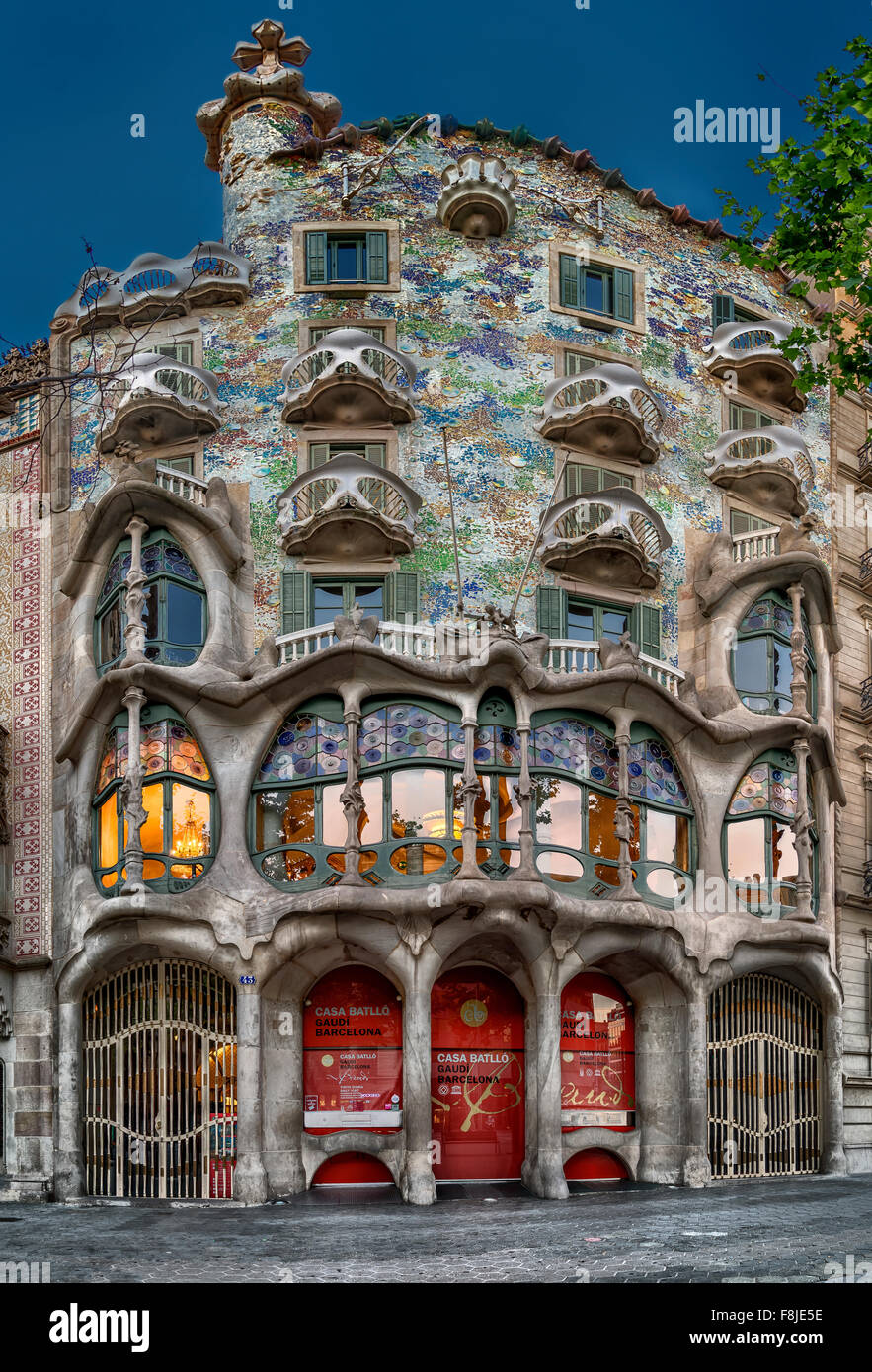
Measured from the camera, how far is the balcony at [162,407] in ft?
91.9

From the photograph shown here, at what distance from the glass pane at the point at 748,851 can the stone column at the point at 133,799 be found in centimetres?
1102

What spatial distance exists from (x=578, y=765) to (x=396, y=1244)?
403 inches

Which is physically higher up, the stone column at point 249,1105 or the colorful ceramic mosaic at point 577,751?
the colorful ceramic mosaic at point 577,751

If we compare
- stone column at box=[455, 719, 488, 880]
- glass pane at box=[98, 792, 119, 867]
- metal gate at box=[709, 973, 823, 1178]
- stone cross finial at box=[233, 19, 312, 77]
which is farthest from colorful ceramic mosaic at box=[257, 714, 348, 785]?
stone cross finial at box=[233, 19, 312, 77]

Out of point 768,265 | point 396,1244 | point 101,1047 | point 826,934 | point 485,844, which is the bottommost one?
point 396,1244

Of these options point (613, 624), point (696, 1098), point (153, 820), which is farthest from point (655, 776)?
point (153, 820)

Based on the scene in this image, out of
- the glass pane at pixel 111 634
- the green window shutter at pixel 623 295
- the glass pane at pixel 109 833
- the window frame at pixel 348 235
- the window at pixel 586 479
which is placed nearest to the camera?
the glass pane at pixel 109 833

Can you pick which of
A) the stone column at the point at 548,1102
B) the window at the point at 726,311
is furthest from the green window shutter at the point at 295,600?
the window at the point at 726,311

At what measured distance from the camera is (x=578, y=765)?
26109 millimetres

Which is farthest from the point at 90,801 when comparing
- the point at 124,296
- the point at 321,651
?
the point at 124,296

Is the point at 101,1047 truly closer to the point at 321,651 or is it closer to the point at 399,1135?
the point at 399,1135

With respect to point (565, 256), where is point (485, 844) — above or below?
below

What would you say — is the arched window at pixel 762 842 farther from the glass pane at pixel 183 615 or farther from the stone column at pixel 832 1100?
the glass pane at pixel 183 615

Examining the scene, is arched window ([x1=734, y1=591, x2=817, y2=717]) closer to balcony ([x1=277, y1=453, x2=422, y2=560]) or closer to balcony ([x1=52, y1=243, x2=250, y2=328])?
balcony ([x1=277, y1=453, x2=422, y2=560])
